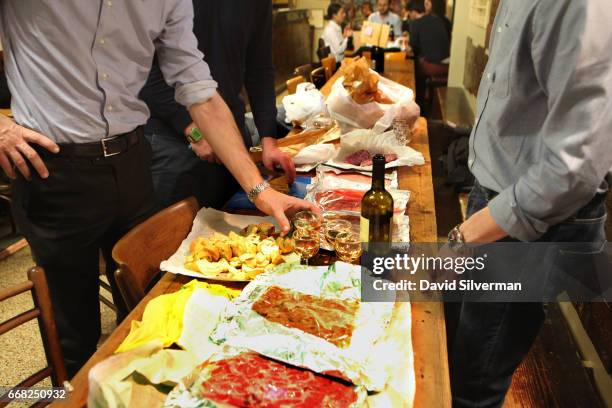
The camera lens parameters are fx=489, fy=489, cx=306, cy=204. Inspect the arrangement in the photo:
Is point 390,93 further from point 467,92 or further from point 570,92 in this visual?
point 467,92

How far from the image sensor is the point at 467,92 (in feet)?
18.1

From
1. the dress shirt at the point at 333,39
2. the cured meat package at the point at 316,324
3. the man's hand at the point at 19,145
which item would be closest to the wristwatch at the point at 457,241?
the cured meat package at the point at 316,324

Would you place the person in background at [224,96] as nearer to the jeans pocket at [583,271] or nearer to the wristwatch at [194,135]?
the wristwatch at [194,135]

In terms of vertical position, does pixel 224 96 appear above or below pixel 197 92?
below

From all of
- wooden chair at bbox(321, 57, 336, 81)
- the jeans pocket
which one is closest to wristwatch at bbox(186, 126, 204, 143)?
the jeans pocket

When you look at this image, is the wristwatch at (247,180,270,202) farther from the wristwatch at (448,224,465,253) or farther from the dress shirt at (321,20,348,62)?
the dress shirt at (321,20,348,62)

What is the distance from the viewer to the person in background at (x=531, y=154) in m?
0.97

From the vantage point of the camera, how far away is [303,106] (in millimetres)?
2516

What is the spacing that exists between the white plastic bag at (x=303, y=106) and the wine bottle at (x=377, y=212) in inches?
47.9

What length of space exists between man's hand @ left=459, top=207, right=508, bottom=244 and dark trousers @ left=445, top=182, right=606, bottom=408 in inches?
7.7

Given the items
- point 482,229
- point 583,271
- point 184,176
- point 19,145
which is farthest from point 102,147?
point 583,271

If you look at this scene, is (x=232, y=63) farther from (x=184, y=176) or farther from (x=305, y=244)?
(x=305, y=244)

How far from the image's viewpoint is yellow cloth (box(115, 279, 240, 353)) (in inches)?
37.7

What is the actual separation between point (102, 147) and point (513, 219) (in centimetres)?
117
